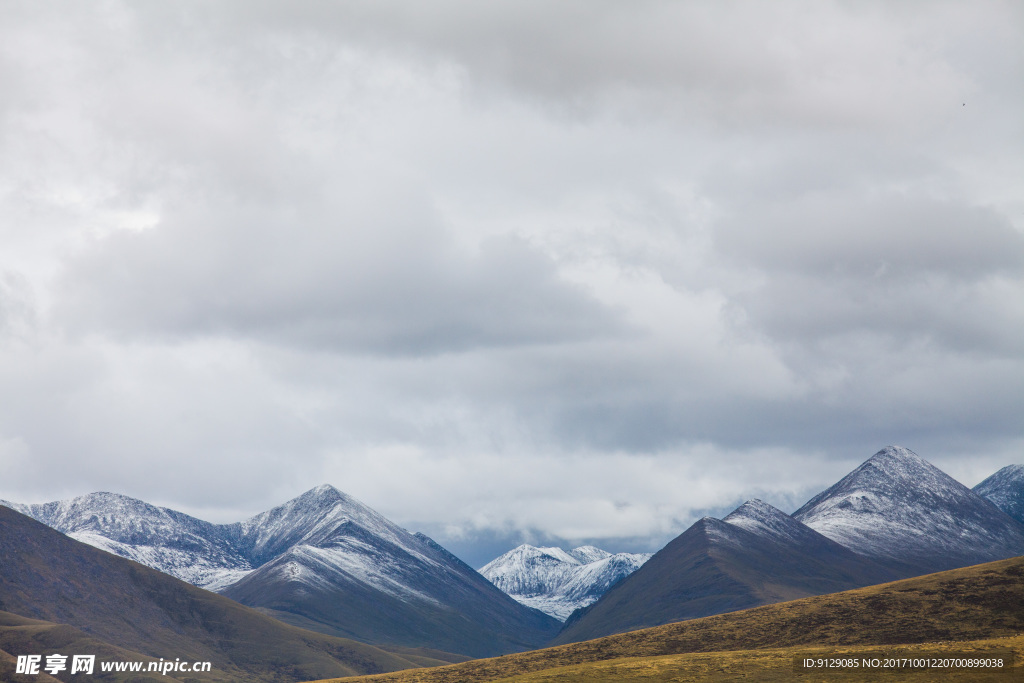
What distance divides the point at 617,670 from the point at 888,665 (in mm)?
38454

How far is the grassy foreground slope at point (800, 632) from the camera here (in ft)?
465

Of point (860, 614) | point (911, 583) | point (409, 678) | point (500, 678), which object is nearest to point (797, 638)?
point (860, 614)

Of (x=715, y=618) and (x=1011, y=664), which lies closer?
(x=1011, y=664)

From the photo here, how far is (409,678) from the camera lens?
163m

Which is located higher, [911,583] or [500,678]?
[911,583]

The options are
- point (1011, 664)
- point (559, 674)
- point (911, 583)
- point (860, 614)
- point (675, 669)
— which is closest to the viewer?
point (1011, 664)

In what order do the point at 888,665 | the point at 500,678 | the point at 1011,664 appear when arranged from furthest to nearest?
the point at 500,678, the point at 888,665, the point at 1011,664

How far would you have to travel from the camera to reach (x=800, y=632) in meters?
158

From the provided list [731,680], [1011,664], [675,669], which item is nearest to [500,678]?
[675,669]

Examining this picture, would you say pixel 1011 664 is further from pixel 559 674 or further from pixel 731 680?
pixel 559 674

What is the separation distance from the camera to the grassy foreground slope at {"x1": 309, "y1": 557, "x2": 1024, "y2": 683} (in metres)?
142

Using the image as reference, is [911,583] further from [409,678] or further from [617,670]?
[409,678]

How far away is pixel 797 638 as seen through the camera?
155 metres

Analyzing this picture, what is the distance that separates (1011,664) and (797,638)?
50822mm
